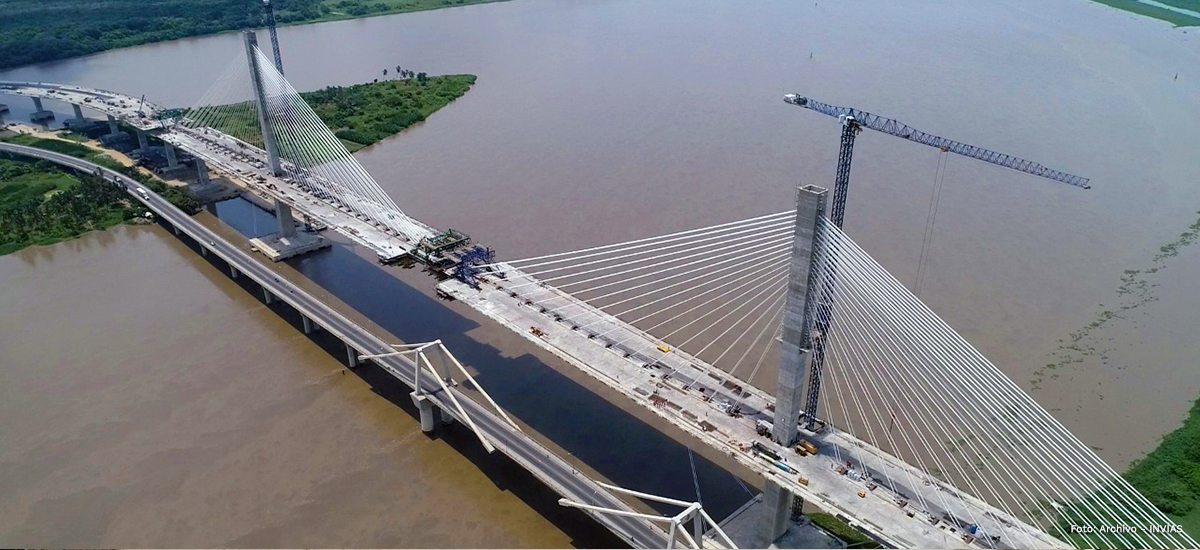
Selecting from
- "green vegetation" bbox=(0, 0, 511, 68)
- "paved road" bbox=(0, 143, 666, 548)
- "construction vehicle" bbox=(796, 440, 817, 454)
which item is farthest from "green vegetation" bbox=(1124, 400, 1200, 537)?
"green vegetation" bbox=(0, 0, 511, 68)

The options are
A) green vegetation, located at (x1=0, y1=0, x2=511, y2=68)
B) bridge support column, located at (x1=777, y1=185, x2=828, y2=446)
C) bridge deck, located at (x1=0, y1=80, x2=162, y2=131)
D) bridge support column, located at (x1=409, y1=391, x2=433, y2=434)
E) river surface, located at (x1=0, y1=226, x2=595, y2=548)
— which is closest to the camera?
bridge support column, located at (x1=777, y1=185, x2=828, y2=446)

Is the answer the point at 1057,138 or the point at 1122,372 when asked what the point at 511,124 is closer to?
the point at 1057,138

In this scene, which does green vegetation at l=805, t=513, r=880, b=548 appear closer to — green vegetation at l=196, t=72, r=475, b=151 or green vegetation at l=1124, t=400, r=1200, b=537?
green vegetation at l=1124, t=400, r=1200, b=537

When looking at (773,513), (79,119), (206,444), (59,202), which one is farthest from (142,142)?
(773,513)

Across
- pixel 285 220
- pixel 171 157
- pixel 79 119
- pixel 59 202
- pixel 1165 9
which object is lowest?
pixel 59 202

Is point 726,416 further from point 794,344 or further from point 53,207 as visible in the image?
point 53,207
